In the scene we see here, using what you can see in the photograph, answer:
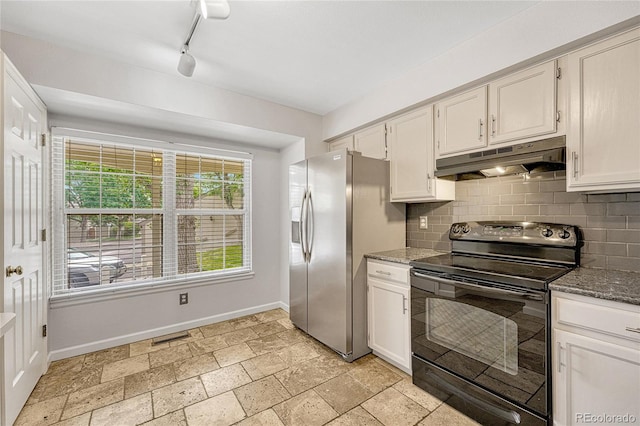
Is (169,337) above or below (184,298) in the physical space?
below

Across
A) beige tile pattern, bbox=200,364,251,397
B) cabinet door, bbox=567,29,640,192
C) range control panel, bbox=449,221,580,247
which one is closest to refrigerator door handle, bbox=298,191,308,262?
beige tile pattern, bbox=200,364,251,397

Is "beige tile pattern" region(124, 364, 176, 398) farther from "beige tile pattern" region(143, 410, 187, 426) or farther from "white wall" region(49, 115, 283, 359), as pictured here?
"white wall" region(49, 115, 283, 359)

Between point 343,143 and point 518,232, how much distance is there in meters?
2.01

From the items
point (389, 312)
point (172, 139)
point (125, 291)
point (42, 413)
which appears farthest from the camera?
point (172, 139)

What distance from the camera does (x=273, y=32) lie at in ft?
6.38

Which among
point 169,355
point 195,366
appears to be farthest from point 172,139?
point 195,366

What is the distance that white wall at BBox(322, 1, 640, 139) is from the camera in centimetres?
152

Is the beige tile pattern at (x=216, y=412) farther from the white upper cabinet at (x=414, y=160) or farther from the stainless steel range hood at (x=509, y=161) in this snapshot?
the stainless steel range hood at (x=509, y=161)

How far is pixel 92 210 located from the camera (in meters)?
2.67

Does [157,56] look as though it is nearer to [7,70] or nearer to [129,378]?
[7,70]

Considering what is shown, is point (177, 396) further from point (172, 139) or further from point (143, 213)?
point (172, 139)

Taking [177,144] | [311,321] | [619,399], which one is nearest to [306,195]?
[311,321]
